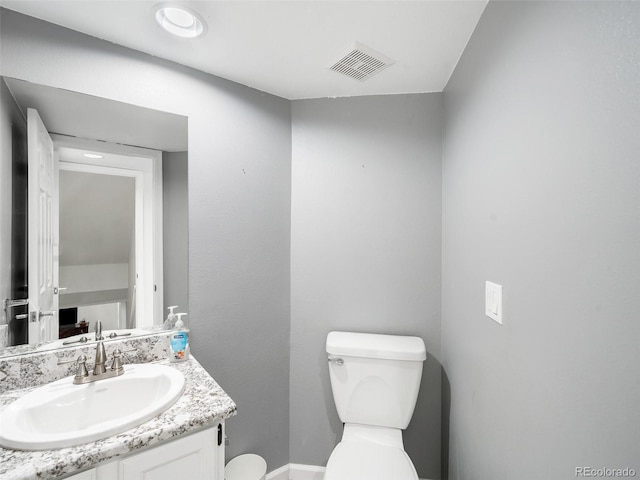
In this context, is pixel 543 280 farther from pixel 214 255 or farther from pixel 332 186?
pixel 214 255

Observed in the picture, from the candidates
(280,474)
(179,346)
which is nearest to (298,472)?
(280,474)

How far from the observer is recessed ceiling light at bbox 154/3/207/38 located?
1.08 metres

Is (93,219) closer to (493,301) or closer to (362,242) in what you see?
(362,242)

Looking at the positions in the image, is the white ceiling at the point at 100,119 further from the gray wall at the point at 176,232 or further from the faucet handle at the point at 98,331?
the faucet handle at the point at 98,331

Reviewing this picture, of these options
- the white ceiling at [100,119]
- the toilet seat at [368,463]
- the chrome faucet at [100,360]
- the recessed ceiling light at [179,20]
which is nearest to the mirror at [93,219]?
the white ceiling at [100,119]

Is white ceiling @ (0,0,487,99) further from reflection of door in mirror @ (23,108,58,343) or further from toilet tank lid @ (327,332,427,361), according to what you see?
toilet tank lid @ (327,332,427,361)

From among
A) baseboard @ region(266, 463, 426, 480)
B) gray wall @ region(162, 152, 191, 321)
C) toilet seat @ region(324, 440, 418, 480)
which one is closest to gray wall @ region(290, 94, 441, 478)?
baseboard @ region(266, 463, 426, 480)

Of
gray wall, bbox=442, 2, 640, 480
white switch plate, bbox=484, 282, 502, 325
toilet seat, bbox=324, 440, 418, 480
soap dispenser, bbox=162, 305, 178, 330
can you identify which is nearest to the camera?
gray wall, bbox=442, 2, 640, 480

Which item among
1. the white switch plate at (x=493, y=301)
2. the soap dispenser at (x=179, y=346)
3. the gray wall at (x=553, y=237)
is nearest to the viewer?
the gray wall at (x=553, y=237)

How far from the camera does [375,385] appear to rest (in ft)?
4.90

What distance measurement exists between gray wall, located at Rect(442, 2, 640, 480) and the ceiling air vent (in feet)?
1.26

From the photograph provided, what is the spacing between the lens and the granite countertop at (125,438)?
71 centimetres

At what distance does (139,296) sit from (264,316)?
0.64 meters

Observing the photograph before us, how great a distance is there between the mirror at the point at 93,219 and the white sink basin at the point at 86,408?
9.7 inches
